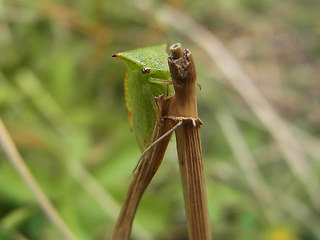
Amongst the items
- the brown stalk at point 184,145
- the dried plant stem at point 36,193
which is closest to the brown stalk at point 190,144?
the brown stalk at point 184,145

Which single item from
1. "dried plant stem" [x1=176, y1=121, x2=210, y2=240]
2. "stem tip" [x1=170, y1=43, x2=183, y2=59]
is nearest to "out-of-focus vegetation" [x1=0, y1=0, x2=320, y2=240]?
"dried plant stem" [x1=176, y1=121, x2=210, y2=240]

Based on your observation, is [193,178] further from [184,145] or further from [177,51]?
[177,51]

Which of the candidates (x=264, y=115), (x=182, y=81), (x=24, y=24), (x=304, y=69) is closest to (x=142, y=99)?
(x=182, y=81)

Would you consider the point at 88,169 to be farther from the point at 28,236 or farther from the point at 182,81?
the point at 182,81

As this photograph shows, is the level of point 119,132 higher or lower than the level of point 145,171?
higher

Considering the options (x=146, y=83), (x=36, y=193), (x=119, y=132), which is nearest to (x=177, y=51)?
(x=146, y=83)

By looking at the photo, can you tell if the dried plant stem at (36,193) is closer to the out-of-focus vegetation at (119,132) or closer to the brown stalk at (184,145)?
the out-of-focus vegetation at (119,132)

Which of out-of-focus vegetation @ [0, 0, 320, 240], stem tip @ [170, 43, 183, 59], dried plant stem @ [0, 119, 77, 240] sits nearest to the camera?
stem tip @ [170, 43, 183, 59]

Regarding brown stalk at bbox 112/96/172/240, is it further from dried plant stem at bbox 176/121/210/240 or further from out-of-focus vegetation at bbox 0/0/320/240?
out-of-focus vegetation at bbox 0/0/320/240
